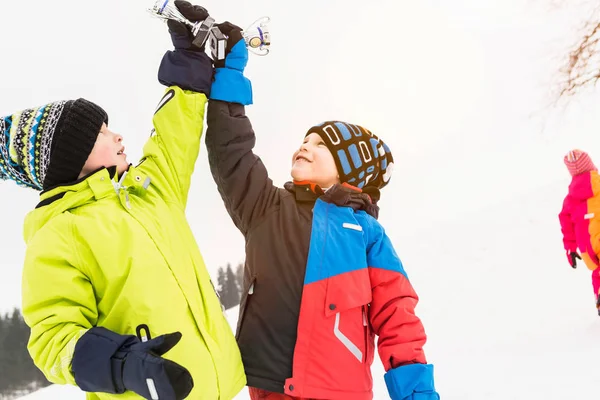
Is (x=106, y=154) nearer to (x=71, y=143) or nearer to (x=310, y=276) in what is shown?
→ (x=71, y=143)

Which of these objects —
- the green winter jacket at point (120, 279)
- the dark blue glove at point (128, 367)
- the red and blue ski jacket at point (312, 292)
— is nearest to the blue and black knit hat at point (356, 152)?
the red and blue ski jacket at point (312, 292)

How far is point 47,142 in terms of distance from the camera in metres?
1.58

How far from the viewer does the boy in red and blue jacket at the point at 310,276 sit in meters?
1.90

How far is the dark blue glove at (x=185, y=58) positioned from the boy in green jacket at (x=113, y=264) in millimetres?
14

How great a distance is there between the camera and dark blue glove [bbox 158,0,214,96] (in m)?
1.93

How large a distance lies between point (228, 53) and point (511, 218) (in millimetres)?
11621

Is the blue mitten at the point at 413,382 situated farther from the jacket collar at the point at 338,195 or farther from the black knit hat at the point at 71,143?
the black knit hat at the point at 71,143

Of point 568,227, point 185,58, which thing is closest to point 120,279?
point 185,58

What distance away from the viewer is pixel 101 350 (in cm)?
126

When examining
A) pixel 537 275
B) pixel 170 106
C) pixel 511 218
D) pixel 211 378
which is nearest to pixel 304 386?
pixel 211 378

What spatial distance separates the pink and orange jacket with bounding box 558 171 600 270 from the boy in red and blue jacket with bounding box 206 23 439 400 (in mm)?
4423

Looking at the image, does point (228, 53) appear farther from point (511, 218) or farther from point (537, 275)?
point (511, 218)

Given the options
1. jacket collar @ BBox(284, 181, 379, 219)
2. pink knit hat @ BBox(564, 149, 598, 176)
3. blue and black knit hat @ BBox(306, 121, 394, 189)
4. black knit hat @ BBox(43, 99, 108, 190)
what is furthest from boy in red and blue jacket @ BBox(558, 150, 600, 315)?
black knit hat @ BBox(43, 99, 108, 190)

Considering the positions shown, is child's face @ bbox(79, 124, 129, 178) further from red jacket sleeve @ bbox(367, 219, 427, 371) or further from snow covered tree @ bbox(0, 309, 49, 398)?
snow covered tree @ bbox(0, 309, 49, 398)
